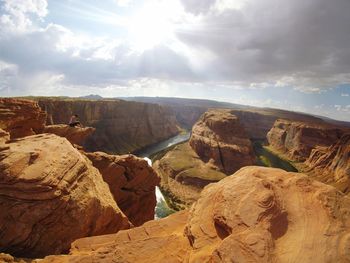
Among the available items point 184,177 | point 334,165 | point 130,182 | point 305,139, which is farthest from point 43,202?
point 305,139

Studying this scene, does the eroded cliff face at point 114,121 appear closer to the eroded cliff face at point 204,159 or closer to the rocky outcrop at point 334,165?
the eroded cliff face at point 204,159

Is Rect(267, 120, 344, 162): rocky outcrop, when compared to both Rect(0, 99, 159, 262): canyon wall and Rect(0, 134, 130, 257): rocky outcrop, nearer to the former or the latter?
Rect(0, 99, 159, 262): canyon wall

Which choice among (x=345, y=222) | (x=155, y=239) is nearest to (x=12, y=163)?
(x=155, y=239)

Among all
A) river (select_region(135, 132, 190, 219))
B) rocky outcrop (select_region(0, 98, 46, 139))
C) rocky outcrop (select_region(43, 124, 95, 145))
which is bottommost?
river (select_region(135, 132, 190, 219))

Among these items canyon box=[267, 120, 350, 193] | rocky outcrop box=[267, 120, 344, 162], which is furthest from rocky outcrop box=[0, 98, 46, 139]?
rocky outcrop box=[267, 120, 344, 162]

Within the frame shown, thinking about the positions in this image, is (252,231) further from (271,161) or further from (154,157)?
(271,161)
